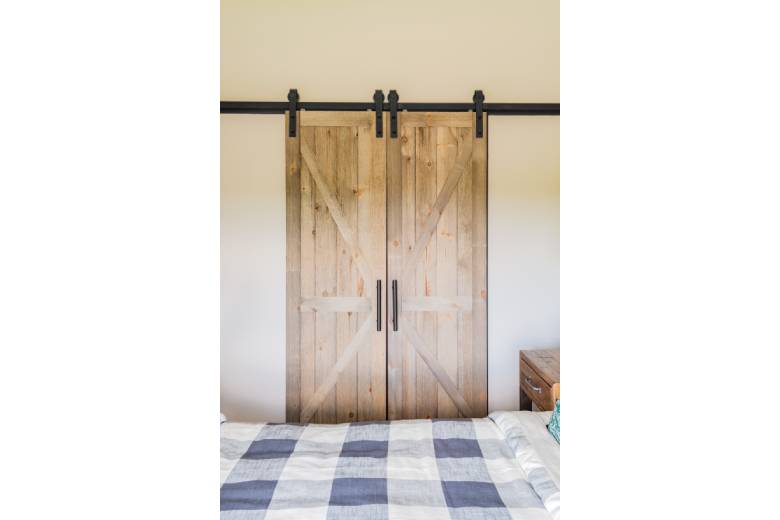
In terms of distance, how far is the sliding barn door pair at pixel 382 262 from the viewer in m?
2.90

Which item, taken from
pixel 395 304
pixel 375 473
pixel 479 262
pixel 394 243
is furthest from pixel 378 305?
pixel 375 473

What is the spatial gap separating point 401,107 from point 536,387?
174 centimetres

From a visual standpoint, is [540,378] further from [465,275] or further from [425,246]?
[425,246]

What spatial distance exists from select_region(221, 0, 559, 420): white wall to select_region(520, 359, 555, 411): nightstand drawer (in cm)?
18

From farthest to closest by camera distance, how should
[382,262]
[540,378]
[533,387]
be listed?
[382,262]
[533,387]
[540,378]

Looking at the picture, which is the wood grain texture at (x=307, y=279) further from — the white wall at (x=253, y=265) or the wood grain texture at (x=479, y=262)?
the wood grain texture at (x=479, y=262)

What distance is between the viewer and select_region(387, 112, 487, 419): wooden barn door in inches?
115

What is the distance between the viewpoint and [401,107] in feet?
9.52

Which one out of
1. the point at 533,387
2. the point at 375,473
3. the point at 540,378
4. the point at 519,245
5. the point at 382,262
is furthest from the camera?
the point at 519,245

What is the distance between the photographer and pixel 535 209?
301 centimetres

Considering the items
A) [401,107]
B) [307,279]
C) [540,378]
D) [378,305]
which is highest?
[401,107]

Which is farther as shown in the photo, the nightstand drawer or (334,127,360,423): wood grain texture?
(334,127,360,423): wood grain texture

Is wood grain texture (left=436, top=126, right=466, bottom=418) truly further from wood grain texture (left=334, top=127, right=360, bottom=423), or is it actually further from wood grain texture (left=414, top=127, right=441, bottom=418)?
wood grain texture (left=334, top=127, right=360, bottom=423)

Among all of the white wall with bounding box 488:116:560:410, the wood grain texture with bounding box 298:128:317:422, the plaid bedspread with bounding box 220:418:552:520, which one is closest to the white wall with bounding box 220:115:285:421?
the wood grain texture with bounding box 298:128:317:422
